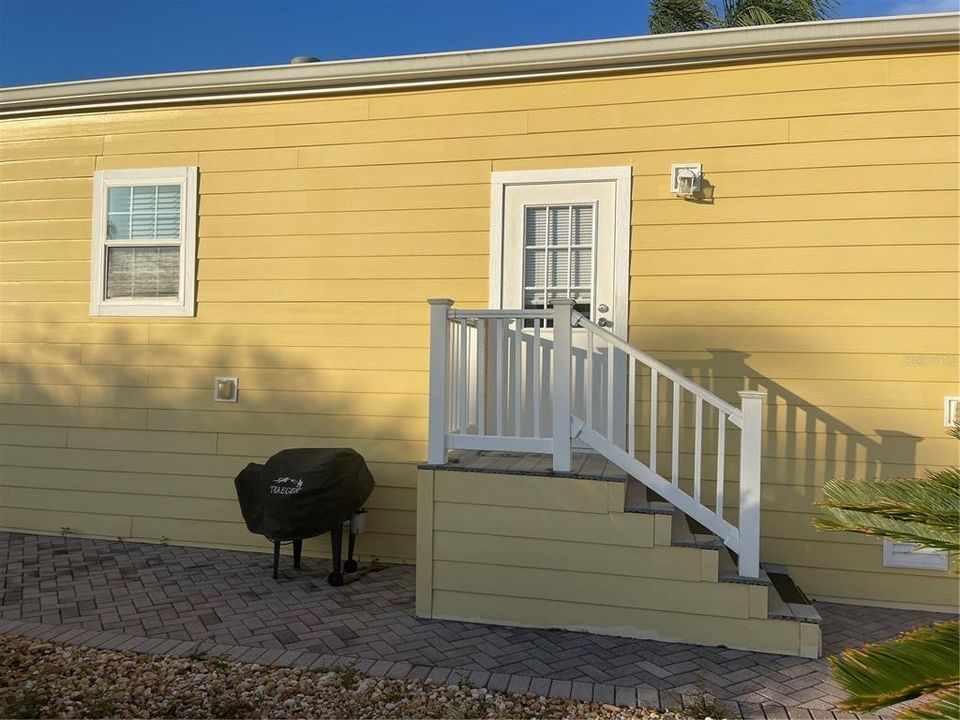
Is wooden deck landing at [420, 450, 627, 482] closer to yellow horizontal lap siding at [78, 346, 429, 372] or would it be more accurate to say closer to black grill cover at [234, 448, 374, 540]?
black grill cover at [234, 448, 374, 540]

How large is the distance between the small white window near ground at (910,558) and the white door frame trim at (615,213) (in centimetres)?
203

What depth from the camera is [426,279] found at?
4641 mm

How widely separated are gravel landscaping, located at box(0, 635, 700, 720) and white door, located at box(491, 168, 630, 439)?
1.94 metres

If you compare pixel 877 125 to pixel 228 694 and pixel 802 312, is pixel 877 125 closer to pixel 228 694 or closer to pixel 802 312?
pixel 802 312

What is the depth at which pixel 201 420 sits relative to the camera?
5027 mm

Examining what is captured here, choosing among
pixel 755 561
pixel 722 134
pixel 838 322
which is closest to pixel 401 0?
pixel 722 134

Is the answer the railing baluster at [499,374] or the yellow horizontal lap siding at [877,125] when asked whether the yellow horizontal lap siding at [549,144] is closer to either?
the yellow horizontal lap siding at [877,125]

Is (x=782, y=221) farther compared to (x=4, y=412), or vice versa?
(x=4, y=412)

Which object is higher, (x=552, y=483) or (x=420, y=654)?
(x=552, y=483)

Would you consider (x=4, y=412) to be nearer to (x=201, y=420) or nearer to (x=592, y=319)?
(x=201, y=420)

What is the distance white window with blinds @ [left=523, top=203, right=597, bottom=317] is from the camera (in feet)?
14.4

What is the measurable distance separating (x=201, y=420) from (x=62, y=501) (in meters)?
1.41

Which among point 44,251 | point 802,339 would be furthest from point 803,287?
point 44,251

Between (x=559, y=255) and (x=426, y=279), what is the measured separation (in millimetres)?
941
